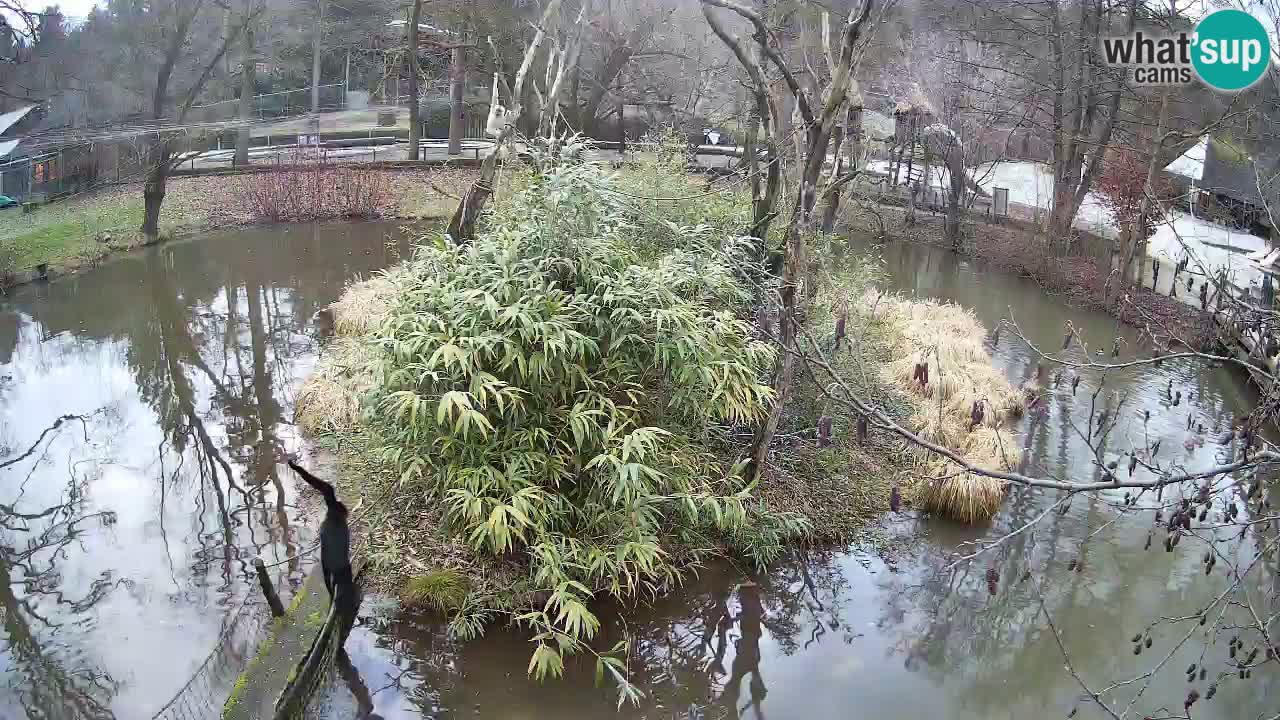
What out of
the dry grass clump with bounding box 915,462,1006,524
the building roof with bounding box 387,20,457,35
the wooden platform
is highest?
the building roof with bounding box 387,20,457,35

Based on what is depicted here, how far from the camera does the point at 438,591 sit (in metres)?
5.78

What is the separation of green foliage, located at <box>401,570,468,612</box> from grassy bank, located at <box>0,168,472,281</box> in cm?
631

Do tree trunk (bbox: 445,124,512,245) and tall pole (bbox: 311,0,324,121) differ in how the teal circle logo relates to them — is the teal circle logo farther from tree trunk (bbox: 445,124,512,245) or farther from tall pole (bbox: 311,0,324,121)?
tall pole (bbox: 311,0,324,121)

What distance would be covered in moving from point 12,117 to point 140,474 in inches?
353

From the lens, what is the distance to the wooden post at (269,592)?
5.39 meters

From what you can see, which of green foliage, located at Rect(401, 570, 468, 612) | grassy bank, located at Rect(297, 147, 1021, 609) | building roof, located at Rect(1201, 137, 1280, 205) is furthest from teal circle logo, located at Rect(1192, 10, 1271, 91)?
green foliage, located at Rect(401, 570, 468, 612)

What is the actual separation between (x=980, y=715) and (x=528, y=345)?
328cm

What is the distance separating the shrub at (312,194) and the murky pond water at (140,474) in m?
3.24

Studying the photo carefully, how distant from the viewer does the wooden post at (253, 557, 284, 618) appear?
17.7ft

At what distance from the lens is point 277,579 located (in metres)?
6.34

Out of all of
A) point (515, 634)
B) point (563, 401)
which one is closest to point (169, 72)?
point (563, 401)

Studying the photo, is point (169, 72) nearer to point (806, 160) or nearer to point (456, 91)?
point (456, 91)

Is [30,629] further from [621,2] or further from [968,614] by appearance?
[621,2]

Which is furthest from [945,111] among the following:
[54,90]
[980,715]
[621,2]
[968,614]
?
[54,90]
